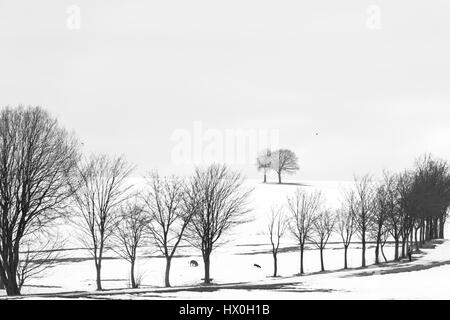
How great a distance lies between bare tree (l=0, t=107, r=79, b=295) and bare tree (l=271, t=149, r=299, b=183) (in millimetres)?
116781

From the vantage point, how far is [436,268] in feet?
152

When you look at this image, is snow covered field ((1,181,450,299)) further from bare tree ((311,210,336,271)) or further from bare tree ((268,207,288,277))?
bare tree ((311,210,336,271))

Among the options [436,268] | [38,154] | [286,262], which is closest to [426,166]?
[286,262]

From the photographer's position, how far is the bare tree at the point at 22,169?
3797 centimetres

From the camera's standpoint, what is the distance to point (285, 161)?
155750 millimetres

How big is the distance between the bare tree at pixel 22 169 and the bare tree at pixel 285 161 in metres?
117

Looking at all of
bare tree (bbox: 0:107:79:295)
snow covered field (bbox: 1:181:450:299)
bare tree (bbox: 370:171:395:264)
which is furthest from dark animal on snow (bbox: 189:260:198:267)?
bare tree (bbox: 0:107:79:295)

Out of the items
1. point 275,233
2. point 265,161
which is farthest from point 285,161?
point 275,233

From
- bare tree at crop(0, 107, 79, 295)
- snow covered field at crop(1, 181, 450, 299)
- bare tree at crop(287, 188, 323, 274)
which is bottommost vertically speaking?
snow covered field at crop(1, 181, 450, 299)

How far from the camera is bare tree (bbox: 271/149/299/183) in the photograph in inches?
6097

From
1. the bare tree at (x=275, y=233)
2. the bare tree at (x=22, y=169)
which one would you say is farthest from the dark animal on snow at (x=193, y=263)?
the bare tree at (x=22, y=169)

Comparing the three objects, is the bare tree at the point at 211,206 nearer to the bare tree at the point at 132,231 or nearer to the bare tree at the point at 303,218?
the bare tree at the point at 132,231

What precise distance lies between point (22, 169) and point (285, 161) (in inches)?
4749

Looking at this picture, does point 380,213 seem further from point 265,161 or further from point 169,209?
point 265,161
